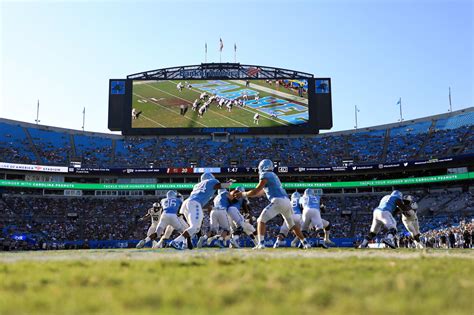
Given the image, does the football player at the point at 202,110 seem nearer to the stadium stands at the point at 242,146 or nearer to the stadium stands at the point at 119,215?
the stadium stands at the point at 242,146

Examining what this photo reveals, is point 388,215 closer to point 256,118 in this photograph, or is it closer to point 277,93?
point 256,118

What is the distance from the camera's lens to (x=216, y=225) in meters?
21.1

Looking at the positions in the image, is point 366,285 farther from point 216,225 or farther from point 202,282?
point 216,225

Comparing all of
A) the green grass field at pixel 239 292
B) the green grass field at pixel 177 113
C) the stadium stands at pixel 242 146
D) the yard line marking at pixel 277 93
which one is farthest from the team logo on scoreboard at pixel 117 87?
the green grass field at pixel 239 292

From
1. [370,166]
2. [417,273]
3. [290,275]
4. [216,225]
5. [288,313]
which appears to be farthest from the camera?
[370,166]

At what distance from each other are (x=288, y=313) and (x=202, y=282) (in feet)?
5.88

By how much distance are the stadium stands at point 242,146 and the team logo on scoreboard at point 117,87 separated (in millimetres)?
8404

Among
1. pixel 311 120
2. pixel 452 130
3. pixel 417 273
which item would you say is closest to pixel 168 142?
pixel 311 120

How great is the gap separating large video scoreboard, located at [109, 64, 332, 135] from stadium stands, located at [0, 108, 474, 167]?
4148 millimetres

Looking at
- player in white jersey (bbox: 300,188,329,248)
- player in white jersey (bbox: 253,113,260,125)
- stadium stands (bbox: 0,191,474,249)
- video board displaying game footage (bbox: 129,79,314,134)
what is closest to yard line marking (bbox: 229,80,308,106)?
video board displaying game footage (bbox: 129,79,314,134)

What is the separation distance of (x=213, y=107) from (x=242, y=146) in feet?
26.3

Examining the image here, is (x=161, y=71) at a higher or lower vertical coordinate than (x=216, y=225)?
higher

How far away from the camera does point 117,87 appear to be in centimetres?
6462

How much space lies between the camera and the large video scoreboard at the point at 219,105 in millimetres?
63281
